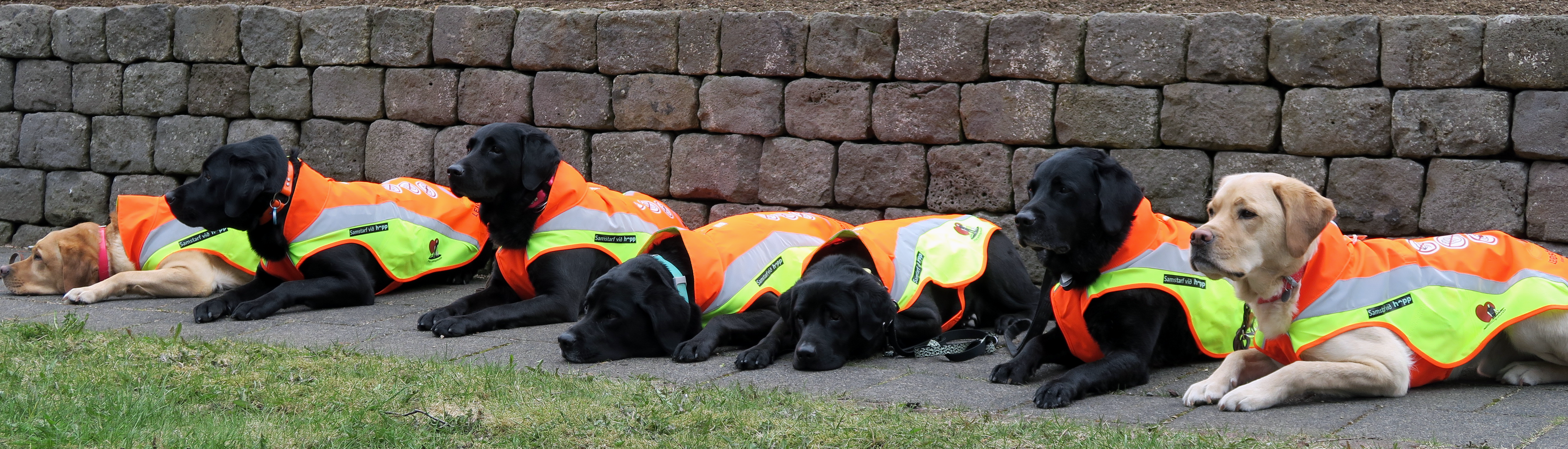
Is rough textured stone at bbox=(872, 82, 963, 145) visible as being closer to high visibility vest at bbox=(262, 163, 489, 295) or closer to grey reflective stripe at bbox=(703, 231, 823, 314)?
grey reflective stripe at bbox=(703, 231, 823, 314)

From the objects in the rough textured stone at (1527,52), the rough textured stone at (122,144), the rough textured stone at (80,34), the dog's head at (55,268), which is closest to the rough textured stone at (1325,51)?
the rough textured stone at (1527,52)

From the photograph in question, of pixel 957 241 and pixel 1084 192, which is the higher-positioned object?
pixel 1084 192

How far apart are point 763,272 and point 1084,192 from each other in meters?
1.97

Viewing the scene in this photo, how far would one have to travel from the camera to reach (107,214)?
10508mm

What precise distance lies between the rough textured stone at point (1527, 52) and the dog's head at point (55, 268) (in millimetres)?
8531

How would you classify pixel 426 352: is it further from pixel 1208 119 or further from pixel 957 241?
pixel 1208 119

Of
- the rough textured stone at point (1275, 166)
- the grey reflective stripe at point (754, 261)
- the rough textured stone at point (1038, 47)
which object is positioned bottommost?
the grey reflective stripe at point (754, 261)

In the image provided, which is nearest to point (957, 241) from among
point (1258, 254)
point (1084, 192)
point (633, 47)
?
point (1084, 192)

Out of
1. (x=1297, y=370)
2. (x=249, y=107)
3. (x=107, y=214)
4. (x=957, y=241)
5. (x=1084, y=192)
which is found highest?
(x=1084, y=192)

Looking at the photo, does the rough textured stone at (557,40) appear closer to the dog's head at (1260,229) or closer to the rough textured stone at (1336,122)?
the rough textured stone at (1336,122)

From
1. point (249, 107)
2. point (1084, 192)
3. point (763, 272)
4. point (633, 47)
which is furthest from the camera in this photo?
point (249, 107)

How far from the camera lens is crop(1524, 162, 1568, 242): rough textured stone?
6.43 meters

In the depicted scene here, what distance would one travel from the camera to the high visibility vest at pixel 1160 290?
4855 mm

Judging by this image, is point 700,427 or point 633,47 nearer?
point 700,427
